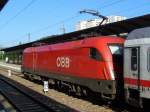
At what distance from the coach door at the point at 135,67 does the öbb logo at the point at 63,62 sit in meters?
7.92

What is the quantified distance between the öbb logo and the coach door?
26.0 feet

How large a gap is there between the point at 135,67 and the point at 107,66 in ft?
8.34

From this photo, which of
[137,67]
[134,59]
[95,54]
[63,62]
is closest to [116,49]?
[95,54]

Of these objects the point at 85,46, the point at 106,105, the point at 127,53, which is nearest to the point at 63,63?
the point at 85,46

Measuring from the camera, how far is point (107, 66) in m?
17.4

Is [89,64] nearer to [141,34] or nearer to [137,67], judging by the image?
[137,67]

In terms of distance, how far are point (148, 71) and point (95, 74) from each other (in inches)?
187

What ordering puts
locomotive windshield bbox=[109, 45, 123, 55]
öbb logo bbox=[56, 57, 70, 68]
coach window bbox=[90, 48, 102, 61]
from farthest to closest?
öbb logo bbox=[56, 57, 70, 68]
coach window bbox=[90, 48, 102, 61]
locomotive windshield bbox=[109, 45, 123, 55]

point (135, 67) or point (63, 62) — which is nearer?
point (135, 67)

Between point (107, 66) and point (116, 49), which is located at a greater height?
point (116, 49)

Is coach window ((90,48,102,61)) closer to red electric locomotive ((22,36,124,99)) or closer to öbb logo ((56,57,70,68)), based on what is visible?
red electric locomotive ((22,36,124,99))

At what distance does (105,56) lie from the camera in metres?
17.7

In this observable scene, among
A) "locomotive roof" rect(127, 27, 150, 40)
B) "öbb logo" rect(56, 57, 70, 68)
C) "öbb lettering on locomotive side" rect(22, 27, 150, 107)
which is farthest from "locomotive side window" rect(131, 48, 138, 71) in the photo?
"öbb logo" rect(56, 57, 70, 68)

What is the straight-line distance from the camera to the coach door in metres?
14.8
